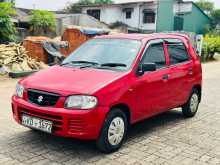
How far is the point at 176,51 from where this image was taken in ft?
23.6

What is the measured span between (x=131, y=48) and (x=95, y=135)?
5.99ft

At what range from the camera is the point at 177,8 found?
4650 cm

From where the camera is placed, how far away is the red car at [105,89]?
486 centimetres

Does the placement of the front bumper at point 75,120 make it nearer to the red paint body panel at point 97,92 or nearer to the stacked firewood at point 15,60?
the red paint body panel at point 97,92

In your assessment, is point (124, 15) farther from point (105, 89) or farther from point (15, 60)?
point (105, 89)

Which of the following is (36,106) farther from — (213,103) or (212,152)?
(213,103)

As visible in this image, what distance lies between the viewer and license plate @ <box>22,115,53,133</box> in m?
4.97

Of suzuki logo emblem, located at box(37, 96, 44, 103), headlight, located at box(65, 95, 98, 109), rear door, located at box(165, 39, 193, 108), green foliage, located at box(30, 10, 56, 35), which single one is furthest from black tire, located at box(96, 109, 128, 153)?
green foliage, located at box(30, 10, 56, 35)

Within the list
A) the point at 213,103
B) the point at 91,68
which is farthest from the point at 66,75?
the point at 213,103

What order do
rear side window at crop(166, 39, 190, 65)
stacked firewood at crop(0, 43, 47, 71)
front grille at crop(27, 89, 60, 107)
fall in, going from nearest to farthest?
front grille at crop(27, 89, 60, 107) < rear side window at crop(166, 39, 190, 65) < stacked firewood at crop(0, 43, 47, 71)

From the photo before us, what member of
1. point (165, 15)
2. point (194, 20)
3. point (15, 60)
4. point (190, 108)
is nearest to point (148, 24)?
point (165, 15)

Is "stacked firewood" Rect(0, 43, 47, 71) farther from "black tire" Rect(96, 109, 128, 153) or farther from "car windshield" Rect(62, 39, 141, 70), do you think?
"black tire" Rect(96, 109, 128, 153)

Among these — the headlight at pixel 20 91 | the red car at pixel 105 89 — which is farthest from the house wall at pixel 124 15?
the headlight at pixel 20 91

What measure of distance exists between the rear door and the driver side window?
24 cm
